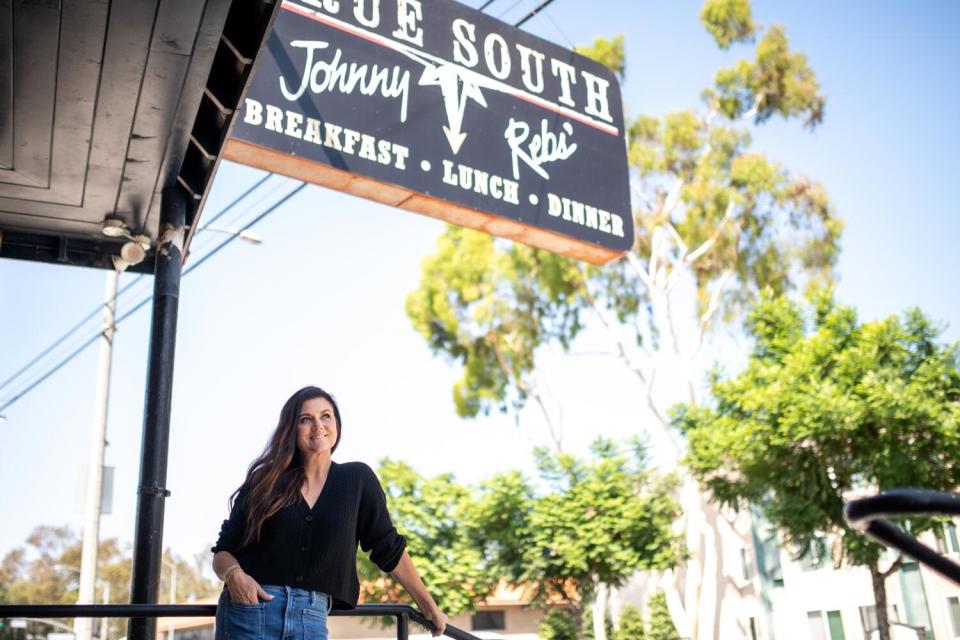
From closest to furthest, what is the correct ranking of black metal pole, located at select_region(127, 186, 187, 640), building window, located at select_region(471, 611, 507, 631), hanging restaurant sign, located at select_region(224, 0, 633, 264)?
1. black metal pole, located at select_region(127, 186, 187, 640)
2. hanging restaurant sign, located at select_region(224, 0, 633, 264)
3. building window, located at select_region(471, 611, 507, 631)

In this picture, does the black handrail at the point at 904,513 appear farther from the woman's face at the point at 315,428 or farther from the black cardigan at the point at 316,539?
the woman's face at the point at 315,428

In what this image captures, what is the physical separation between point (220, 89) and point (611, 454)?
76.6 ft

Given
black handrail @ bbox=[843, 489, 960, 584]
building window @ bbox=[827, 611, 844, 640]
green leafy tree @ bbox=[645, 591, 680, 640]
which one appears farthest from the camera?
green leafy tree @ bbox=[645, 591, 680, 640]

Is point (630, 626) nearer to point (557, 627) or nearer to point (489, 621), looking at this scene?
point (557, 627)

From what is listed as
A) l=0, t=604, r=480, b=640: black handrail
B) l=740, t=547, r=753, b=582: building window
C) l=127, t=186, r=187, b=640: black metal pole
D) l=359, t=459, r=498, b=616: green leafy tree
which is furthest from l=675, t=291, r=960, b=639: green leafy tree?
l=0, t=604, r=480, b=640: black handrail

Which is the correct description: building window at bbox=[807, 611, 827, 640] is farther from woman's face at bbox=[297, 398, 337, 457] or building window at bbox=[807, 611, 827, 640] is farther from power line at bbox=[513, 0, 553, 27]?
woman's face at bbox=[297, 398, 337, 457]

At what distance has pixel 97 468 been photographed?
14391 millimetres

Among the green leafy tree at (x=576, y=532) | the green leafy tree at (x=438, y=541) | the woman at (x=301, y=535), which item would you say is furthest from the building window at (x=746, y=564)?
the woman at (x=301, y=535)

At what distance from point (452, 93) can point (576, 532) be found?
69.1 feet

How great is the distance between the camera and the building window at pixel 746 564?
33.8 metres

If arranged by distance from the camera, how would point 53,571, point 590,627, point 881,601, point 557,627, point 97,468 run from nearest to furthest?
point 97,468
point 881,601
point 557,627
point 590,627
point 53,571

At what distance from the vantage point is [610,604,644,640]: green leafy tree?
39531 mm

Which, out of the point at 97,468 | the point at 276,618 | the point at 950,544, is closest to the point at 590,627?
the point at 950,544

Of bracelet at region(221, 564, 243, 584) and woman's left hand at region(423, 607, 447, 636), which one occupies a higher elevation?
bracelet at region(221, 564, 243, 584)
